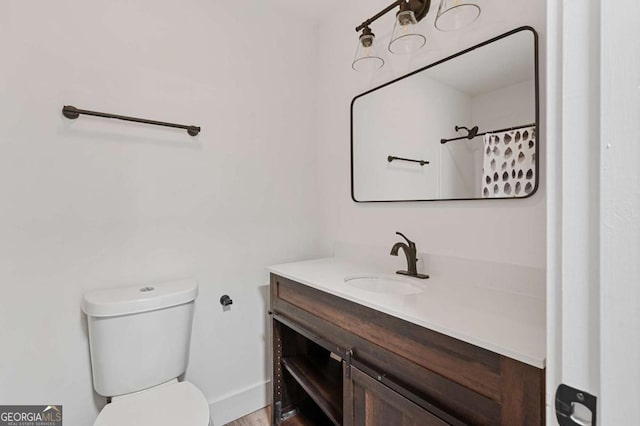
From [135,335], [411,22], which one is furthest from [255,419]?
[411,22]

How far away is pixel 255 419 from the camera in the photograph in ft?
5.73

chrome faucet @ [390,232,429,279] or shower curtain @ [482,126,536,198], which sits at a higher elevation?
shower curtain @ [482,126,536,198]

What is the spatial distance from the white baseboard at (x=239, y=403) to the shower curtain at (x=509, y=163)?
1623 mm

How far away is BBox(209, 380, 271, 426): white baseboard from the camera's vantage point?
168 centimetres

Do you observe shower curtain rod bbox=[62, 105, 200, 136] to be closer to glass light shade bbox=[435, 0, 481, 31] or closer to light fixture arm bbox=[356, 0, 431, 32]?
light fixture arm bbox=[356, 0, 431, 32]

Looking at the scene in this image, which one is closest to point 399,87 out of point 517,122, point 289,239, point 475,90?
point 475,90

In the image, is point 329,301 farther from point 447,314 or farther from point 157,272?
point 157,272

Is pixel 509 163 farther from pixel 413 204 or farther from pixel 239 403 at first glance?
pixel 239 403

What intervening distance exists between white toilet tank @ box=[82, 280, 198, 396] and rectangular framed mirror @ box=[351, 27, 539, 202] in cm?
110

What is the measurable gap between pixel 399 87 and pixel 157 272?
4.87 ft

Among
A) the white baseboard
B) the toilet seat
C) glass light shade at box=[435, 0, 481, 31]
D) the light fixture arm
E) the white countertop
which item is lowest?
the white baseboard

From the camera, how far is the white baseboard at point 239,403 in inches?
66.2

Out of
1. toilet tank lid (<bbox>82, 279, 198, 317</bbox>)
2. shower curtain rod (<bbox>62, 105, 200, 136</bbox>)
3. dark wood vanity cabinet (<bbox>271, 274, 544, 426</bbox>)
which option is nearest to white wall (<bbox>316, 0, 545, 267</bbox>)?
dark wood vanity cabinet (<bbox>271, 274, 544, 426</bbox>)

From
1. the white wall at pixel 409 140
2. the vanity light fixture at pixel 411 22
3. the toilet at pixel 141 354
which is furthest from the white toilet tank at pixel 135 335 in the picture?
the vanity light fixture at pixel 411 22
